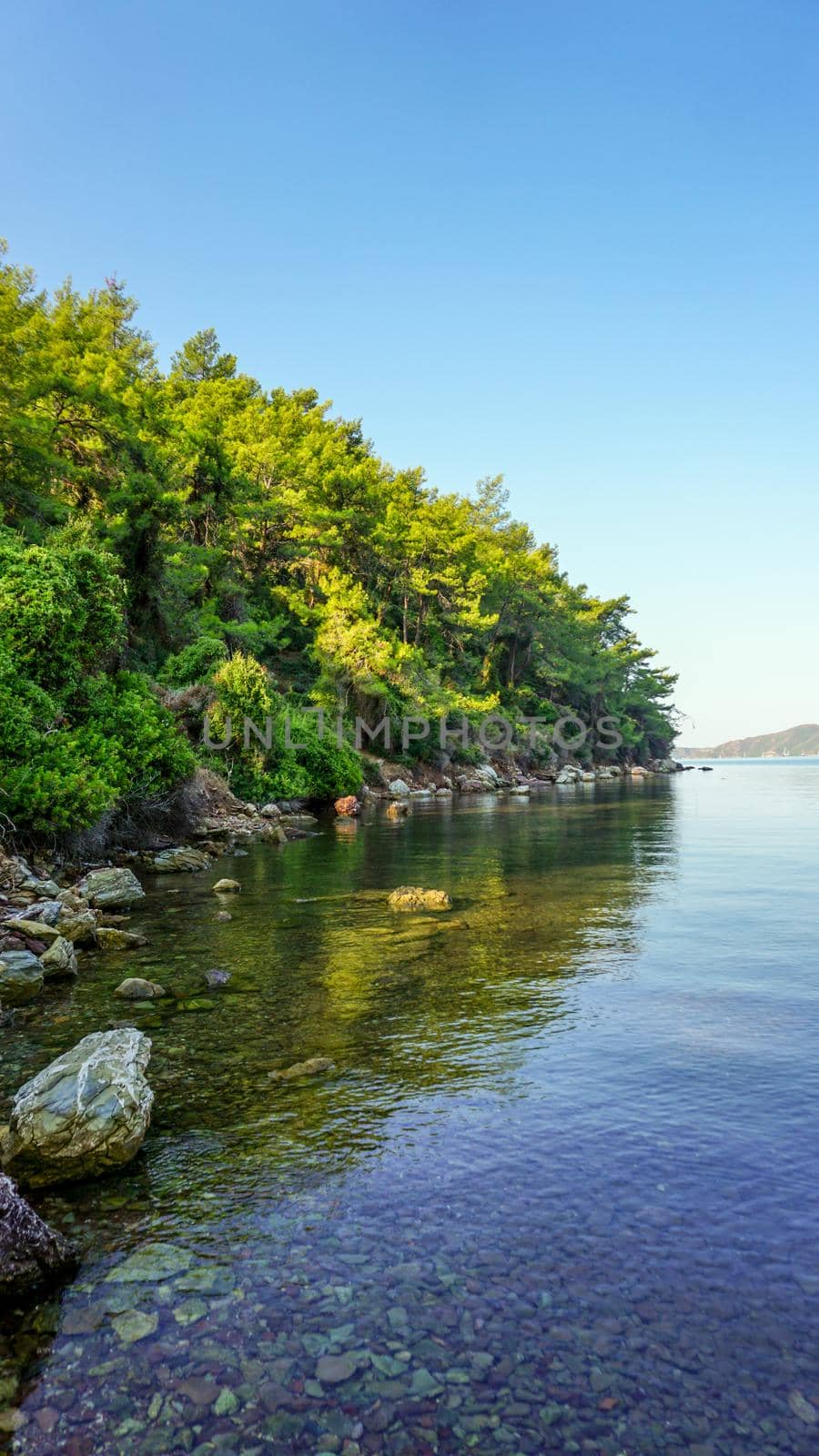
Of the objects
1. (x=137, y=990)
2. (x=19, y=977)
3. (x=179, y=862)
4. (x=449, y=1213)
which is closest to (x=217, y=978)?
(x=137, y=990)

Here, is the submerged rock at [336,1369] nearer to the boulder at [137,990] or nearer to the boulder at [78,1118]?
the boulder at [78,1118]

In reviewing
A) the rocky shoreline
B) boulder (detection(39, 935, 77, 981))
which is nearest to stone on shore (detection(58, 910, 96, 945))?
the rocky shoreline

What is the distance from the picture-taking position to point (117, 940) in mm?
11766

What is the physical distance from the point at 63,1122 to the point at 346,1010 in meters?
3.69

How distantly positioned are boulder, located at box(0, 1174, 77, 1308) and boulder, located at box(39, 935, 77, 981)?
574cm

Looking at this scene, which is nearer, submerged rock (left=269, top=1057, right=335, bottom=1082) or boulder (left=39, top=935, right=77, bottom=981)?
submerged rock (left=269, top=1057, right=335, bottom=1082)

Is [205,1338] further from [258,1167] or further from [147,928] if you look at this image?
[147,928]

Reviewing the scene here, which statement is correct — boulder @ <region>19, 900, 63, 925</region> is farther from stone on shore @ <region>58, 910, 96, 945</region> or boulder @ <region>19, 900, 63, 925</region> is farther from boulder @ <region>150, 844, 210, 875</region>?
boulder @ <region>150, 844, 210, 875</region>

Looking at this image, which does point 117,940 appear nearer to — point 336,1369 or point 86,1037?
point 86,1037

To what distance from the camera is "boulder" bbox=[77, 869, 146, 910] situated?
14.1 m

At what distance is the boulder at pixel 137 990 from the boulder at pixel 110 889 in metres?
5.01

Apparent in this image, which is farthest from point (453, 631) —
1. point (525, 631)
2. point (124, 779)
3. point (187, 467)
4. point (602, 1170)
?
point (602, 1170)

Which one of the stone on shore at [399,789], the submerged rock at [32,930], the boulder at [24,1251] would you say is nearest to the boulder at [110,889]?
the submerged rock at [32,930]

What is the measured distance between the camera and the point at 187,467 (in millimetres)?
38094
